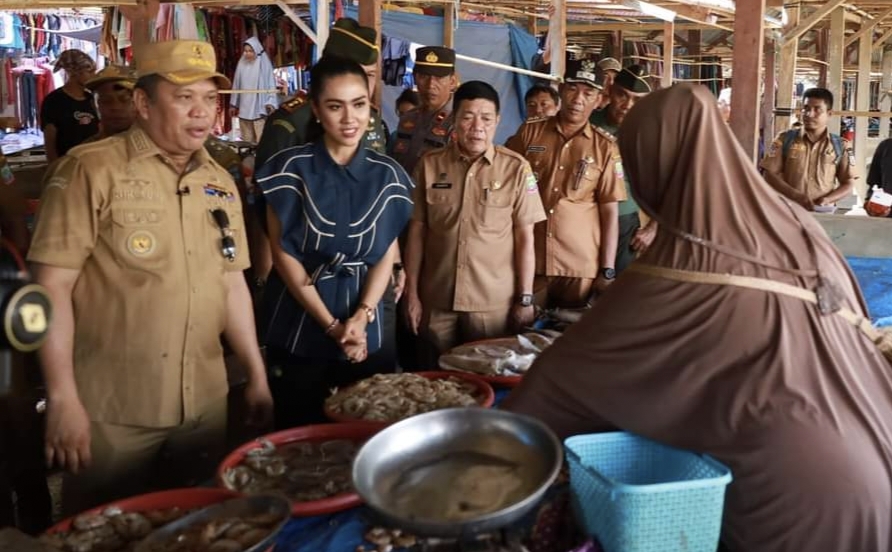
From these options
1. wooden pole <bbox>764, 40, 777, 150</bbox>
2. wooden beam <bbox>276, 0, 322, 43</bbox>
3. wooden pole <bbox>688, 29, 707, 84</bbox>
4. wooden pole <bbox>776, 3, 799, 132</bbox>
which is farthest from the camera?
wooden pole <bbox>688, 29, 707, 84</bbox>

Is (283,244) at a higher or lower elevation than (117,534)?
higher

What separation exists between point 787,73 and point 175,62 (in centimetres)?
743

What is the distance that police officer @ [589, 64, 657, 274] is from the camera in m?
4.78

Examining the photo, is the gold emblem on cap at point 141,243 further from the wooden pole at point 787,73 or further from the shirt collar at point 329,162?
the wooden pole at point 787,73

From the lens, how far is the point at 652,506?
1.65 metres

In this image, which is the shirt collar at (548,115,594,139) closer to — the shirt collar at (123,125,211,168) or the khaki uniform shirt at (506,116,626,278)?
the khaki uniform shirt at (506,116,626,278)

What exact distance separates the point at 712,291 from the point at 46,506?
275 centimetres

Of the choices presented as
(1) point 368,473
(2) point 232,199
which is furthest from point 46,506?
(1) point 368,473

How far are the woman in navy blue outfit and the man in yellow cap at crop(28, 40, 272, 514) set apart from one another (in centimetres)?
37

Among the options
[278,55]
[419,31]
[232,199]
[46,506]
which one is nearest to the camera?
[232,199]

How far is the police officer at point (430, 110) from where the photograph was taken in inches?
174

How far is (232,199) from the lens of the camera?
255 cm

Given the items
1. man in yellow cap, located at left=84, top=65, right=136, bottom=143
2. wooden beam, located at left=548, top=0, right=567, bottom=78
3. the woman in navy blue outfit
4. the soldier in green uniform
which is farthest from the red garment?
the woman in navy blue outfit

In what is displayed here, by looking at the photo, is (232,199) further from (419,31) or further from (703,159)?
(419,31)
